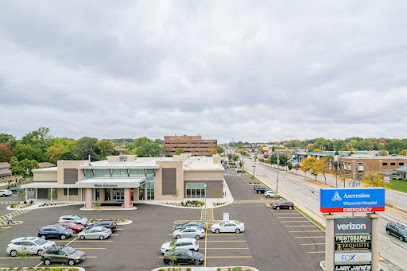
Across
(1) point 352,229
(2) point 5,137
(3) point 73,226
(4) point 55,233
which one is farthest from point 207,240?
(2) point 5,137

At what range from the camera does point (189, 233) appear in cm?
3053

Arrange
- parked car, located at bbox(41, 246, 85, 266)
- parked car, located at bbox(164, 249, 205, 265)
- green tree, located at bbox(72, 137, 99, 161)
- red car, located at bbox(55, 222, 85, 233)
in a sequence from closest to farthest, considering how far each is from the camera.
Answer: parked car, located at bbox(164, 249, 205, 265) < parked car, located at bbox(41, 246, 85, 266) < red car, located at bbox(55, 222, 85, 233) < green tree, located at bbox(72, 137, 99, 161)

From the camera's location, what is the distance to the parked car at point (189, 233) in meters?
30.5

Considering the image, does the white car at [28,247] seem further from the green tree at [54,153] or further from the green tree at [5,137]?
A: the green tree at [5,137]

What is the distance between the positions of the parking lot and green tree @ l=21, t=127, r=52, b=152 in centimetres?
8946

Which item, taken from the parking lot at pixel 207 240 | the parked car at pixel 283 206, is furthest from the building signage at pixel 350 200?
the parked car at pixel 283 206

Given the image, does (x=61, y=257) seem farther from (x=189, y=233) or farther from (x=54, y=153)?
(x=54, y=153)

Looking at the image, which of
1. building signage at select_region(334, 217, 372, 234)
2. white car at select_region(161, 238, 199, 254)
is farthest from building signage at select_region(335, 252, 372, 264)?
white car at select_region(161, 238, 199, 254)

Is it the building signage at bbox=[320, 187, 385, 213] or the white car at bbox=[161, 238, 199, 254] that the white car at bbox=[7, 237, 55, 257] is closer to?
the white car at bbox=[161, 238, 199, 254]

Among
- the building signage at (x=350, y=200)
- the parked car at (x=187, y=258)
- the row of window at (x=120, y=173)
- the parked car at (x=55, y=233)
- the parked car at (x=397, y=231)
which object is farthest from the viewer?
the row of window at (x=120, y=173)

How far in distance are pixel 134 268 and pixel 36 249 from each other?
10.8m

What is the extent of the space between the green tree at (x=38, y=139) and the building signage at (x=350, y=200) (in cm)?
13031

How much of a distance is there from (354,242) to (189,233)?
55.6 ft

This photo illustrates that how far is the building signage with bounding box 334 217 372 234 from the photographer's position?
20.1m
